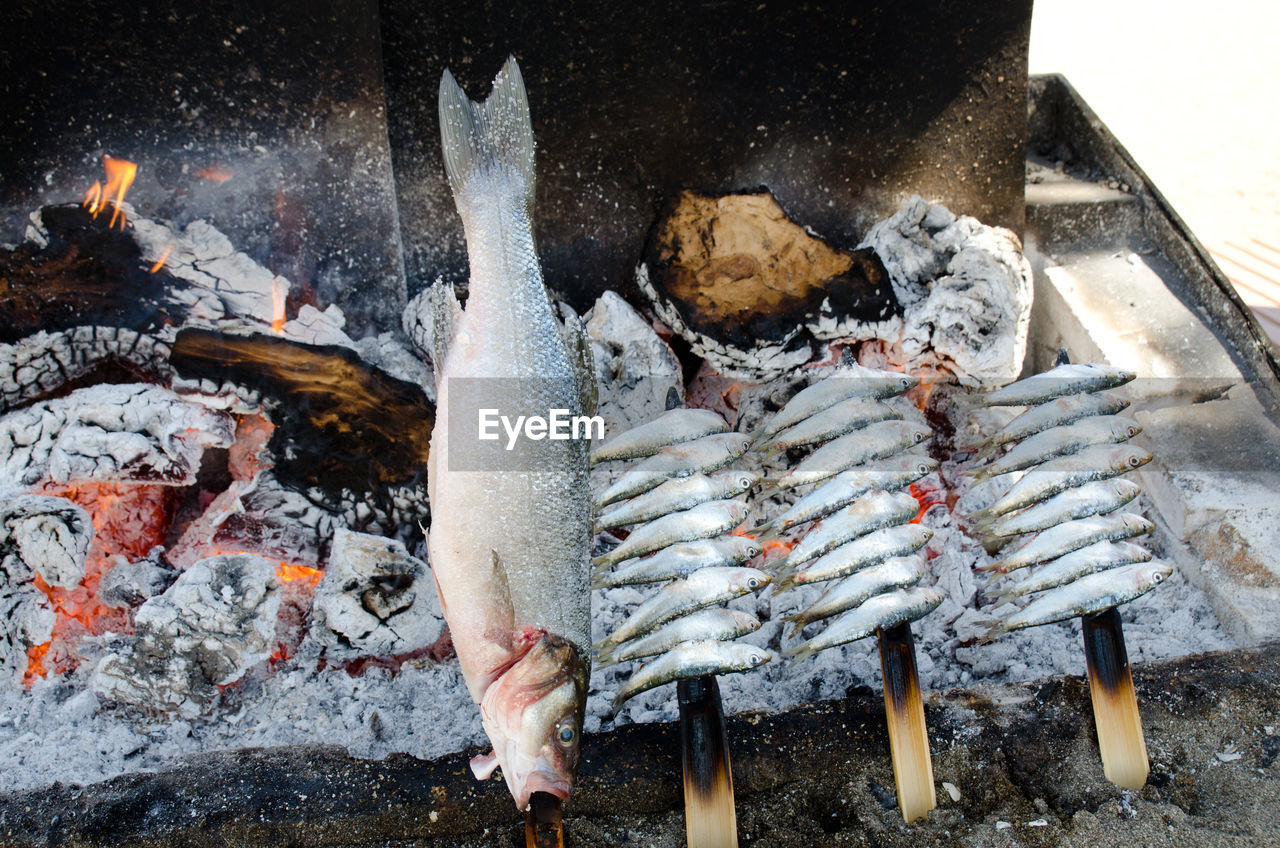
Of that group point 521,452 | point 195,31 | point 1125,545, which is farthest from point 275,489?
point 1125,545

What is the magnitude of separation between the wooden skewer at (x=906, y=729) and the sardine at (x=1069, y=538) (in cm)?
42

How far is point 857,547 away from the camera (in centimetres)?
269

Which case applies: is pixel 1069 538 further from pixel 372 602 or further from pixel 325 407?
pixel 325 407

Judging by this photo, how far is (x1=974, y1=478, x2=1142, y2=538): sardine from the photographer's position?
2.78m

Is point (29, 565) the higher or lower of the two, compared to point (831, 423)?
lower

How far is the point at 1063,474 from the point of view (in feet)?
9.33

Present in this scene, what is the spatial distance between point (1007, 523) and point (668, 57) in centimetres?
210

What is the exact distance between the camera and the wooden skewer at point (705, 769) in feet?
7.82

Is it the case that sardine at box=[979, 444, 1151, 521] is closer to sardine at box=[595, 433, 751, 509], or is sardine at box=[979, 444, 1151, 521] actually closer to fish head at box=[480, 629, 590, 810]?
sardine at box=[595, 433, 751, 509]

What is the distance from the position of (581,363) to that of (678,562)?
620 mm

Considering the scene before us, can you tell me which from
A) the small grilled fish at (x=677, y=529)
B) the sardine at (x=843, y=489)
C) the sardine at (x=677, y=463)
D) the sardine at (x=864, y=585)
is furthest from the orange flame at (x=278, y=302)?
the sardine at (x=864, y=585)

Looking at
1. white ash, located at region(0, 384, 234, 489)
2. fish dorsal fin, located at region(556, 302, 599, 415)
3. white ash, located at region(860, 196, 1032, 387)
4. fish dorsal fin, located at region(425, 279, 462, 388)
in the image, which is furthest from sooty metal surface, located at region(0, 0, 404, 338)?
white ash, located at region(860, 196, 1032, 387)

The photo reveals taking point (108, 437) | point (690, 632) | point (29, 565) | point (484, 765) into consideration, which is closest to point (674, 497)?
point (690, 632)

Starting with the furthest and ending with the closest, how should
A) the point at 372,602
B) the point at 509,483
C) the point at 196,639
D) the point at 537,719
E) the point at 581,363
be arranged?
the point at 372,602 → the point at 196,639 → the point at 581,363 → the point at 509,483 → the point at 537,719
